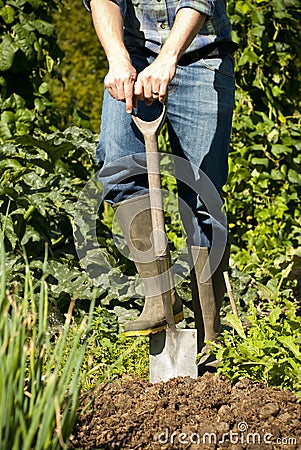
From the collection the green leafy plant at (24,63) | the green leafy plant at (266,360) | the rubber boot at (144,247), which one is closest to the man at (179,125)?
the rubber boot at (144,247)

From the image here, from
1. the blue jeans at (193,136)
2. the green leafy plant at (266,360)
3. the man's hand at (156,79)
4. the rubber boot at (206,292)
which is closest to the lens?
the green leafy plant at (266,360)

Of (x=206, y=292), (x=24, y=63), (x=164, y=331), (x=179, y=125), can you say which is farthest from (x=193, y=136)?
(x=24, y=63)

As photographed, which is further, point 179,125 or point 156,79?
point 179,125

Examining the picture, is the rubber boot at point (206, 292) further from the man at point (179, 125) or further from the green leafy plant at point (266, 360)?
the green leafy plant at point (266, 360)

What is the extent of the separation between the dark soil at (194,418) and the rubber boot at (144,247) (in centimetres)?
27

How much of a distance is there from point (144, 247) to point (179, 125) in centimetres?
48

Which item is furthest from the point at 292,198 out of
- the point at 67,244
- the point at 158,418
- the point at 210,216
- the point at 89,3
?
the point at 158,418

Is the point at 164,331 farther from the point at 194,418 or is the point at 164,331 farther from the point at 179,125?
the point at 179,125

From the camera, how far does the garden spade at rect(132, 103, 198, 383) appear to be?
7.68 ft

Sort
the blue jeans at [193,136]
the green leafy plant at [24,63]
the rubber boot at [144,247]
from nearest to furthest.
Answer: the rubber boot at [144,247], the blue jeans at [193,136], the green leafy plant at [24,63]

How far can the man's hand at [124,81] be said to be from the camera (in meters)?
2.29

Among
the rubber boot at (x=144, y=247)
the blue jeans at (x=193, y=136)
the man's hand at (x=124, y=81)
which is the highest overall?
the man's hand at (x=124, y=81)

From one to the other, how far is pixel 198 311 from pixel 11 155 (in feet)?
3.73

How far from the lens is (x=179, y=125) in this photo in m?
2.67
